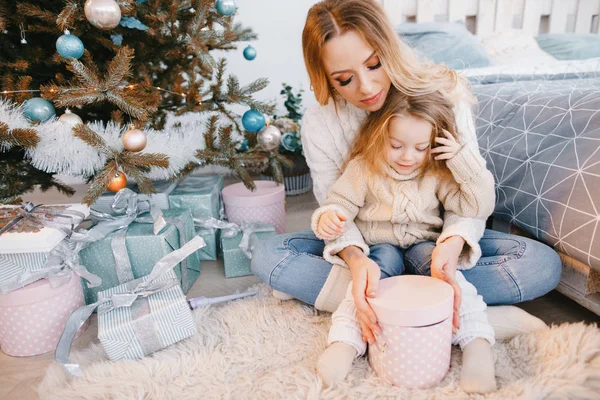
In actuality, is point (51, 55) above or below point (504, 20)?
below

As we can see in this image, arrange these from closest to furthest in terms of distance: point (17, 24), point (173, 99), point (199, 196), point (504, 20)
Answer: point (17, 24) → point (199, 196) → point (173, 99) → point (504, 20)

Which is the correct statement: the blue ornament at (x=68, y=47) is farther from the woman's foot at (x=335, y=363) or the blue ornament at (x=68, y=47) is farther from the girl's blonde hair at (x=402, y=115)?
the woman's foot at (x=335, y=363)

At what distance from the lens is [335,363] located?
2.40ft

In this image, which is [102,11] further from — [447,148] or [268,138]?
[447,148]

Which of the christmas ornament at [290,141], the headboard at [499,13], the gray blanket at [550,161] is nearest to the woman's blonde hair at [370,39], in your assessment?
the gray blanket at [550,161]

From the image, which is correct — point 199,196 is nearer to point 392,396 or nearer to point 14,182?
point 14,182

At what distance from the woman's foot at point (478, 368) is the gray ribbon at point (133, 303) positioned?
577mm

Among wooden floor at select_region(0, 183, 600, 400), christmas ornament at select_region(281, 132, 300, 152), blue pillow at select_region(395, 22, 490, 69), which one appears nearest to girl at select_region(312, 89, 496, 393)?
wooden floor at select_region(0, 183, 600, 400)

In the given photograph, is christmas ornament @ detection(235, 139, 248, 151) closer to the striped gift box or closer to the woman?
the woman

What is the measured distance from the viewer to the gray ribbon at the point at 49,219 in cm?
93

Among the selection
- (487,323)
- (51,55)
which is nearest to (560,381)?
(487,323)

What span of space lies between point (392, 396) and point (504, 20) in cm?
227

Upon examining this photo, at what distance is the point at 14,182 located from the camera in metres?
1.11

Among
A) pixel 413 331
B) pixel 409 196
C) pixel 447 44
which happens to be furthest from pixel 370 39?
pixel 447 44
